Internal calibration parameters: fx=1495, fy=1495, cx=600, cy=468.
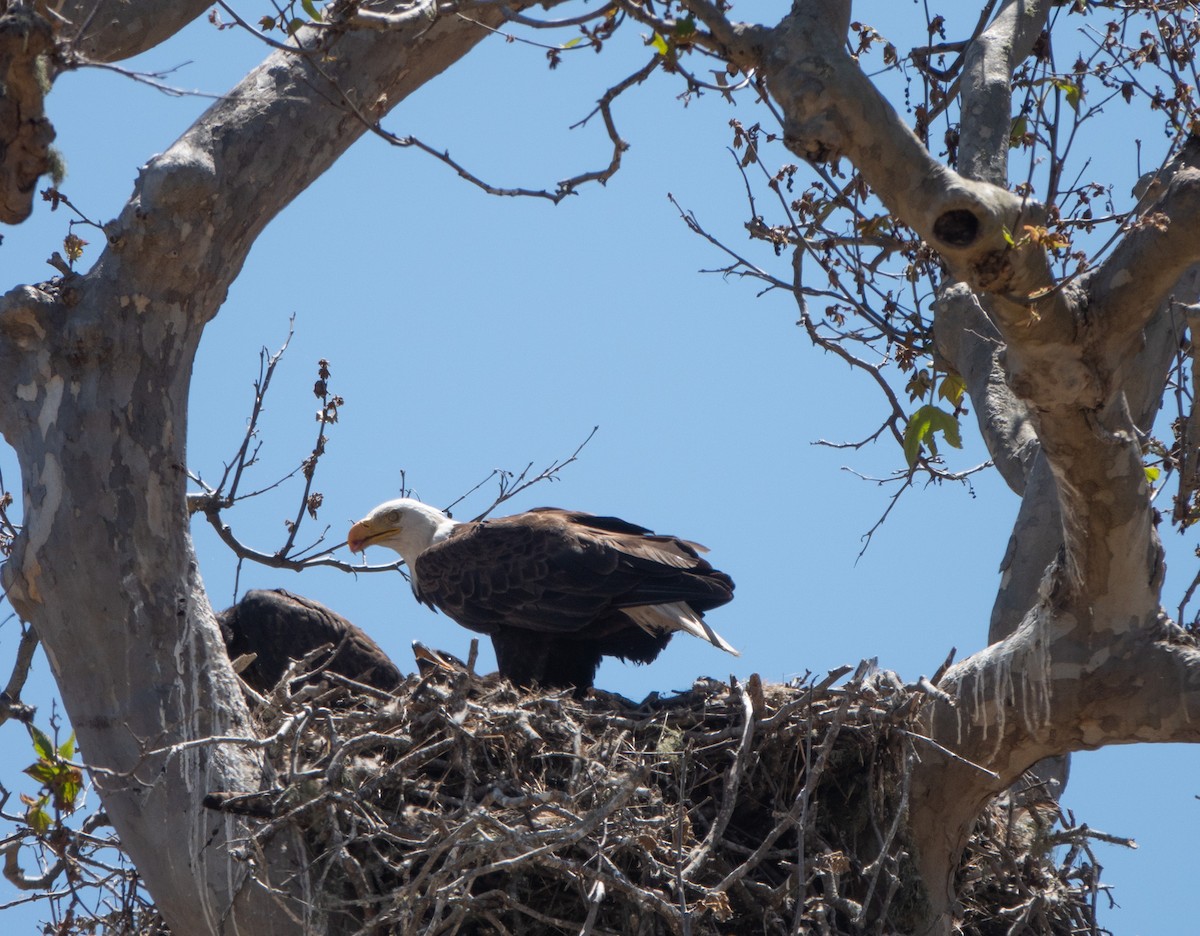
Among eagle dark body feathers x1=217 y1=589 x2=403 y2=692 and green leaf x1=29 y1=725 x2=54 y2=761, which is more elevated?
eagle dark body feathers x1=217 y1=589 x2=403 y2=692

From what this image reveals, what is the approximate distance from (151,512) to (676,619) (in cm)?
286

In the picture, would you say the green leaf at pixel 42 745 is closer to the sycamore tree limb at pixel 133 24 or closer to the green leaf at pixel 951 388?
the sycamore tree limb at pixel 133 24

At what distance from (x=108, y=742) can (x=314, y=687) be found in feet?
3.74

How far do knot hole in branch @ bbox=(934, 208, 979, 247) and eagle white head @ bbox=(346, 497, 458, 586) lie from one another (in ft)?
14.8

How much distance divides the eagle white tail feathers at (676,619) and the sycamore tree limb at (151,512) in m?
2.50

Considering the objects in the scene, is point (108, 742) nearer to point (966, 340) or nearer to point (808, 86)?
point (808, 86)

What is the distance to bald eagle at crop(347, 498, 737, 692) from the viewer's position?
691 centimetres

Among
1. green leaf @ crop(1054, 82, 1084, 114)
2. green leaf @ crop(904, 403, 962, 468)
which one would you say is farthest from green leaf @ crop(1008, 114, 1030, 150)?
green leaf @ crop(904, 403, 962, 468)

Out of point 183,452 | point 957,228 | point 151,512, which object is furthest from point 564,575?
point 957,228

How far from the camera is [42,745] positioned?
5078 mm

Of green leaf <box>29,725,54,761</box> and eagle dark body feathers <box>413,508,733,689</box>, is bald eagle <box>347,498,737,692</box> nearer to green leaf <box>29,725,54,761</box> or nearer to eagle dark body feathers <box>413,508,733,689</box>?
eagle dark body feathers <box>413,508,733,689</box>

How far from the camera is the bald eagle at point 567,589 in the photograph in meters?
6.91

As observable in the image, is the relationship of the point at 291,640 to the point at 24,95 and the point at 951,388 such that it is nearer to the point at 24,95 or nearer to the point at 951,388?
the point at 951,388

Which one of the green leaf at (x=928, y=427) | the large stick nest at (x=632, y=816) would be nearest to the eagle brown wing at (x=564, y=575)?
the large stick nest at (x=632, y=816)
